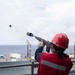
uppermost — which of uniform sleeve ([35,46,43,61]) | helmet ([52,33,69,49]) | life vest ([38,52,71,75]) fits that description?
helmet ([52,33,69,49])

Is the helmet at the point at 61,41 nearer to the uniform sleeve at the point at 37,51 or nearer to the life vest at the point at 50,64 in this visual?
the life vest at the point at 50,64

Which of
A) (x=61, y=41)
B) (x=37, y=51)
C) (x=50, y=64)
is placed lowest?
(x=50, y=64)

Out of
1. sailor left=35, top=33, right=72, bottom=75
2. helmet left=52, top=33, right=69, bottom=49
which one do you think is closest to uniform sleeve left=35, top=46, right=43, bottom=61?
sailor left=35, top=33, right=72, bottom=75

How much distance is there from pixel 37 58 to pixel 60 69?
1.12 feet

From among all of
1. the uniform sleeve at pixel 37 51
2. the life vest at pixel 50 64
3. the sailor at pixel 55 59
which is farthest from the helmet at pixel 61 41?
the uniform sleeve at pixel 37 51

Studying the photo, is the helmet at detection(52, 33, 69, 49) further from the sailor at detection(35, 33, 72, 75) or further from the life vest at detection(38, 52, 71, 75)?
the life vest at detection(38, 52, 71, 75)

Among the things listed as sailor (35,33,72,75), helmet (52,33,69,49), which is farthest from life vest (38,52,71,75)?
helmet (52,33,69,49)

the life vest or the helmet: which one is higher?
the helmet

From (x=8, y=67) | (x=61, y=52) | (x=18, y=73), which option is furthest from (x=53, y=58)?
(x=18, y=73)

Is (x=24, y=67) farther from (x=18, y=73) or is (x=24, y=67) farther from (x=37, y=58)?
(x=37, y=58)

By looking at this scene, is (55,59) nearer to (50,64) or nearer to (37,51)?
(50,64)

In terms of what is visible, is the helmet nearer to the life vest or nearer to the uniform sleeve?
the life vest

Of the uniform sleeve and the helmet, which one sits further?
the uniform sleeve

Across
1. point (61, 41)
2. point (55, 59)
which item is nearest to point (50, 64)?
point (55, 59)
